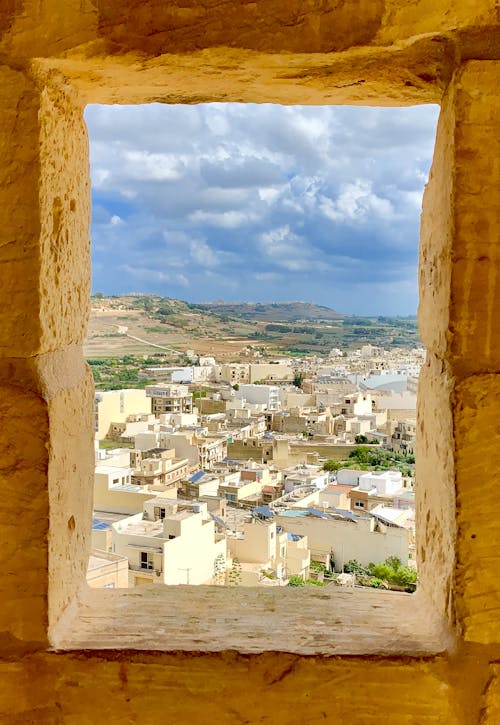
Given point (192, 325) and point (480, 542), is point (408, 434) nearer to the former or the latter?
point (192, 325)

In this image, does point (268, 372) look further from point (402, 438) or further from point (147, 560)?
point (147, 560)

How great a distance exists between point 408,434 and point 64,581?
159 cm

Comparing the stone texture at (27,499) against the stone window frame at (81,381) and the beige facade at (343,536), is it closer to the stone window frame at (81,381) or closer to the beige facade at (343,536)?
the stone window frame at (81,381)

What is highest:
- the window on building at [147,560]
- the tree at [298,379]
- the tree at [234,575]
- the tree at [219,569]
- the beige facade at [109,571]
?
the tree at [298,379]

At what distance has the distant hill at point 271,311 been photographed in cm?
292

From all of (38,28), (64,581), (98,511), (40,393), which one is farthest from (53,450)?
(98,511)

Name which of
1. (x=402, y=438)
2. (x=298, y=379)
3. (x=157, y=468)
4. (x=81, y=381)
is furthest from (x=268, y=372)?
(x=81, y=381)

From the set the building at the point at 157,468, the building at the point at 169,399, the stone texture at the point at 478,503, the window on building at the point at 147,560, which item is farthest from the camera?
the building at the point at 157,468

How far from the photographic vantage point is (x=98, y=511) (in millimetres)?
3061

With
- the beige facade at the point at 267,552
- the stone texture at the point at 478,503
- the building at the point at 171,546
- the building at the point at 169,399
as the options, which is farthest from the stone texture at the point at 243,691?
the building at the point at 169,399

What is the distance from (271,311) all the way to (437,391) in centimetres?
188

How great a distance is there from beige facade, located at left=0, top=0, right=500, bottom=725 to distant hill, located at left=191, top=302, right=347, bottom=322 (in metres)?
1.69

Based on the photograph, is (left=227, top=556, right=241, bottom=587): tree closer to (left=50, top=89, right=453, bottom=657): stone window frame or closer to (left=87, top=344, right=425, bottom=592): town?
(left=87, top=344, right=425, bottom=592): town

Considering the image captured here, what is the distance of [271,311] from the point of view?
120 inches
